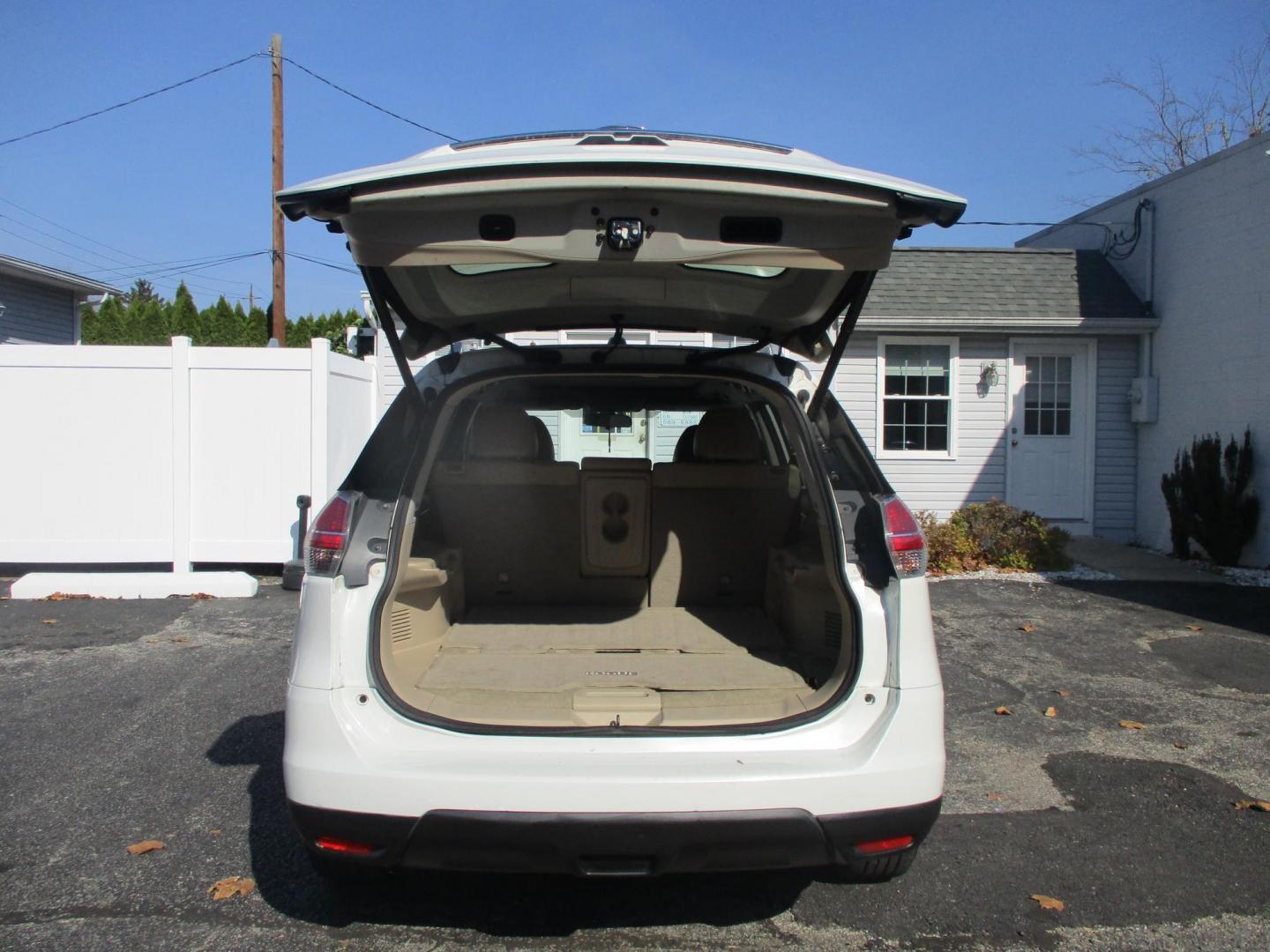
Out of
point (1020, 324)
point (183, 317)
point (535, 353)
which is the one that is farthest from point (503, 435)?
point (183, 317)

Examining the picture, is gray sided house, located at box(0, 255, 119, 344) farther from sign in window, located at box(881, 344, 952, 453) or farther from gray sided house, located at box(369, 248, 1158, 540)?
sign in window, located at box(881, 344, 952, 453)

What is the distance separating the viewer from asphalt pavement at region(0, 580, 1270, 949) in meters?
2.74

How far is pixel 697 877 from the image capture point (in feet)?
10.1

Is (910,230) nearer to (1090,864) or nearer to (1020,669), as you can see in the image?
(1090,864)

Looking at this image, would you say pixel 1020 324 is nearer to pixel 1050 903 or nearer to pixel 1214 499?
pixel 1214 499

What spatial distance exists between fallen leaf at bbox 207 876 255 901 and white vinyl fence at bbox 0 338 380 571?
226 inches

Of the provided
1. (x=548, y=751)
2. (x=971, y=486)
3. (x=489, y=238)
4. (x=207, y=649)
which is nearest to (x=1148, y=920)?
(x=548, y=751)

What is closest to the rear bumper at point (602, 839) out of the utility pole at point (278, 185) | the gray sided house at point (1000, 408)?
the gray sided house at point (1000, 408)

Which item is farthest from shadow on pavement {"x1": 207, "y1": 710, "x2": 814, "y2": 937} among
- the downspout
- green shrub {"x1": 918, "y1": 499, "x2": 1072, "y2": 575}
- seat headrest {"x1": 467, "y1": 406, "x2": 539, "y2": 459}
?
the downspout

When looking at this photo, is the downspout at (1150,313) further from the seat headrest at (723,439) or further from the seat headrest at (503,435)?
the seat headrest at (503,435)

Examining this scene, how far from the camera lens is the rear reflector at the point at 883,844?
2.34 metres

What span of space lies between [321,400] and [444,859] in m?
6.93

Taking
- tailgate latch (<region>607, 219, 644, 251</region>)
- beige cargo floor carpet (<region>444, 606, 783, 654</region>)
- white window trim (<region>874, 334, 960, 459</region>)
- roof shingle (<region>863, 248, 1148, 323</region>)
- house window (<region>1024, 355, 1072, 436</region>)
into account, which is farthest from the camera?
house window (<region>1024, 355, 1072, 436</region>)

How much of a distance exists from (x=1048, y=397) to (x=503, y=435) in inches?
368
